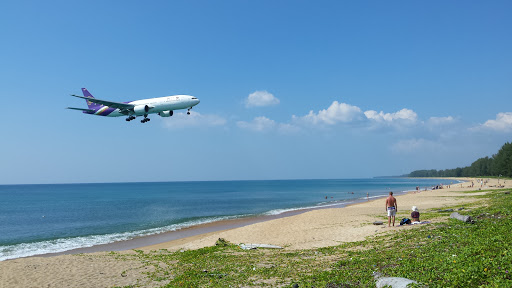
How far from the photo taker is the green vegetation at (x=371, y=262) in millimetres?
9453

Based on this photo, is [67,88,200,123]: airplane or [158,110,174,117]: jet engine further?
[158,110,174,117]: jet engine

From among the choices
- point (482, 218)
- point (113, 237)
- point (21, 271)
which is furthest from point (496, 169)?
point (21, 271)

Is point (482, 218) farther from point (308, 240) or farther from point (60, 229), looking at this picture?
point (60, 229)

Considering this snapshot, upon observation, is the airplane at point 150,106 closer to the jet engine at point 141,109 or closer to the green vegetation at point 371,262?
the jet engine at point 141,109

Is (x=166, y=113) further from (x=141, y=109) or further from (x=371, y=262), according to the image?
(x=371, y=262)

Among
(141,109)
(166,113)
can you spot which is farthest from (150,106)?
(166,113)

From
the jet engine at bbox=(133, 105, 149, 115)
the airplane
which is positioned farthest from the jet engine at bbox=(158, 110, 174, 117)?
the jet engine at bbox=(133, 105, 149, 115)

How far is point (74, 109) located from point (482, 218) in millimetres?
36191

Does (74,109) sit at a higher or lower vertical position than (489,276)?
higher

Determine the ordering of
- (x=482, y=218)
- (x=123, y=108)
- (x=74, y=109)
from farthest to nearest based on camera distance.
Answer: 1. (x=123, y=108)
2. (x=74, y=109)
3. (x=482, y=218)

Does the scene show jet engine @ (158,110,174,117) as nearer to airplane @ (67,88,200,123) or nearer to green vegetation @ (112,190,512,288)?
airplane @ (67,88,200,123)

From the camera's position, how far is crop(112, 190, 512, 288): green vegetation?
945 centimetres

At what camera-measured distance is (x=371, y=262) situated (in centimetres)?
1284

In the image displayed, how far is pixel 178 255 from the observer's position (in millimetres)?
20984
